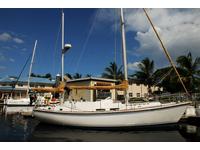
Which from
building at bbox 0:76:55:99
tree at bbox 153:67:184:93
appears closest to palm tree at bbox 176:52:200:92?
tree at bbox 153:67:184:93

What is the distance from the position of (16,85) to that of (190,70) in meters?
38.8

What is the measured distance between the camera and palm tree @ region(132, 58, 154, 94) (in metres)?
40.5

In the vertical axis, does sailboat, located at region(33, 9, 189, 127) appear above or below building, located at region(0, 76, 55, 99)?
below

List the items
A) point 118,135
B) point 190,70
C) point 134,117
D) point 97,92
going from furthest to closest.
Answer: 1. point 190,70
2. point 97,92
3. point 134,117
4. point 118,135

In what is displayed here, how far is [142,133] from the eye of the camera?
12789 millimetres

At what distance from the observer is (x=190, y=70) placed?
3353 centimetres

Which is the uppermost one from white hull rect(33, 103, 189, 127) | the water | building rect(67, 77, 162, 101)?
building rect(67, 77, 162, 101)

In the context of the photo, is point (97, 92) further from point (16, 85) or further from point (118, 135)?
point (16, 85)

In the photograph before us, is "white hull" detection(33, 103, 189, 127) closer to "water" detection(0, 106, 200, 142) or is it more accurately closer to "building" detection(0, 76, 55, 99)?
"water" detection(0, 106, 200, 142)

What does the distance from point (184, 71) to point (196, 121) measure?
18.8 meters

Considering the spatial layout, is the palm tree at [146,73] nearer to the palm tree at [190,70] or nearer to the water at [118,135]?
the palm tree at [190,70]

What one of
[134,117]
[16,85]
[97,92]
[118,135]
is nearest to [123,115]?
[134,117]

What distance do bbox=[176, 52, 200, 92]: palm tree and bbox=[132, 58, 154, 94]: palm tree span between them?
23.7ft

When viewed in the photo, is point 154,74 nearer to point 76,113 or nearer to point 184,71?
point 184,71
